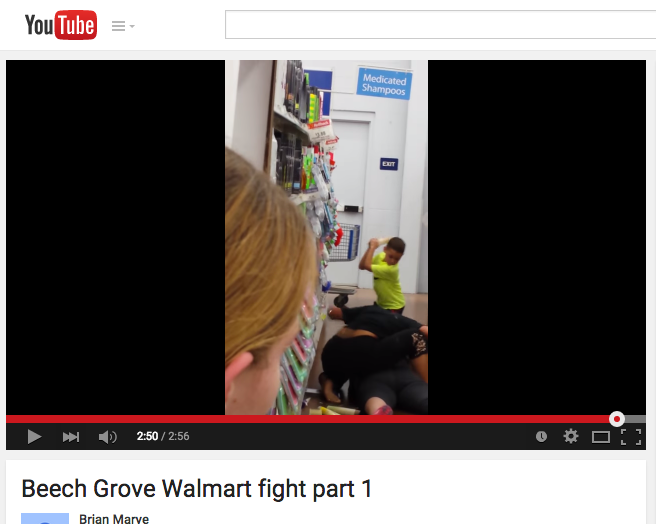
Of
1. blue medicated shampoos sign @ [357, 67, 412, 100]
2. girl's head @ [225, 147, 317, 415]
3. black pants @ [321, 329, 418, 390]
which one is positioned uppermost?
blue medicated shampoos sign @ [357, 67, 412, 100]

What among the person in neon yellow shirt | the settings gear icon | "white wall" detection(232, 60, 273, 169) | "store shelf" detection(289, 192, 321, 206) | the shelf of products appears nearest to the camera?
the settings gear icon

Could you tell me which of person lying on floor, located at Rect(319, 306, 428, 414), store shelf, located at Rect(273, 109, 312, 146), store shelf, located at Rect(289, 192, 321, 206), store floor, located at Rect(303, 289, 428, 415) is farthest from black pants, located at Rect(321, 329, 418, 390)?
store shelf, located at Rect(273, 109, 312, 146)

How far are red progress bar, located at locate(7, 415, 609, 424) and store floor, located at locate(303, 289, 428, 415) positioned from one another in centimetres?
168

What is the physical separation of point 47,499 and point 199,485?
1.03 feet

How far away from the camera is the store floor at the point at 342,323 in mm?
3101

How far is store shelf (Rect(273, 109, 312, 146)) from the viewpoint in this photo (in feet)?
6.49

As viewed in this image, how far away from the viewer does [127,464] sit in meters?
1.06
